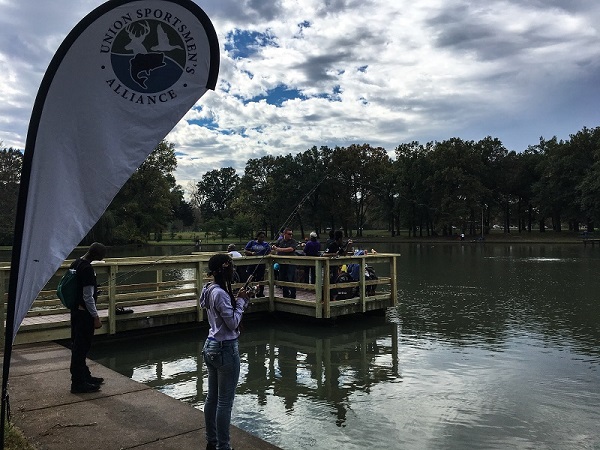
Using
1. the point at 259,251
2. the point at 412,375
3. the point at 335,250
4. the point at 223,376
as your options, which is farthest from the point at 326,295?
the point at 223,376

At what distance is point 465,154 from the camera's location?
6794 cm

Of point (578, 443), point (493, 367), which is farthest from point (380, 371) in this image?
point (578, 443)

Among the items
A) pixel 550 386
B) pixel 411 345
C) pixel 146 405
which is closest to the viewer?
pixel 146 405

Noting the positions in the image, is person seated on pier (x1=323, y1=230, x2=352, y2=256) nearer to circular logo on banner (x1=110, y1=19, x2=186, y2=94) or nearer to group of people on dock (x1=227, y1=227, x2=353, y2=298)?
group of people on dock (x1=227, y1=227, x2=353, y2=298)

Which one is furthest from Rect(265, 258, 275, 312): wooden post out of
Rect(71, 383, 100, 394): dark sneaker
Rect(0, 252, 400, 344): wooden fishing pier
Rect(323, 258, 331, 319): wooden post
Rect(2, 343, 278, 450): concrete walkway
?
Rect(71, 383, 100, 394): dark sneaker

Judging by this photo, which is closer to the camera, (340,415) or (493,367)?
(340,415)

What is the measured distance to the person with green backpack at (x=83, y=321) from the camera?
602 centimetres

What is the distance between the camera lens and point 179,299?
11.3 metres

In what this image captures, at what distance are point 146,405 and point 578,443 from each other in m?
4.83

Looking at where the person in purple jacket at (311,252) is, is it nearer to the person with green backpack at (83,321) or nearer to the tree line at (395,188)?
the person with green backpack at (83,321)

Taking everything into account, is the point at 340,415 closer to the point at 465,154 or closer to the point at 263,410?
the point at 263,410

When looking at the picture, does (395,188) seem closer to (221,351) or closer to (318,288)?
(318,288)

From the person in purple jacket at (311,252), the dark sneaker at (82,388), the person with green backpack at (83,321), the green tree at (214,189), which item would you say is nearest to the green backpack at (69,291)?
the person with green backpack at (83,321)

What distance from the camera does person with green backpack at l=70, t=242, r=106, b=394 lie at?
19.7ft
